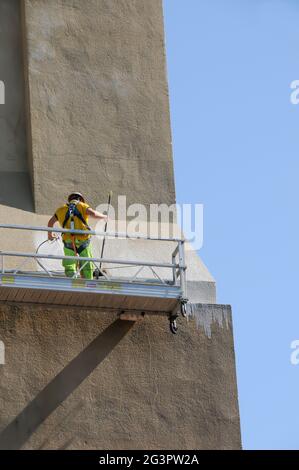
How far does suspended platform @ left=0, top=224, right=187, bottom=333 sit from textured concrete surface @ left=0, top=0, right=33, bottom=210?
166 cm

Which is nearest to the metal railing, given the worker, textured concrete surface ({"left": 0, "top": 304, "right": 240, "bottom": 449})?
the worker

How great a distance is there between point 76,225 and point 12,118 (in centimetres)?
334

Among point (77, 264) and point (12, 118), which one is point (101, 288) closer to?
point (77, 264)

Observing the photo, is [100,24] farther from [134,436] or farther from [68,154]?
[134,436]

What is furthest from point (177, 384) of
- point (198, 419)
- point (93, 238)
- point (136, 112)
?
point (136, 112)

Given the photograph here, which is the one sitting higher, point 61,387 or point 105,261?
point 105,261

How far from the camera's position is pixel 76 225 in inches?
1232

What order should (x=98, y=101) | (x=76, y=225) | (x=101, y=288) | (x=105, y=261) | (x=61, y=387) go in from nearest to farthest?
(x=101, y=288)
(x=105, y=261)
(x=61, y=387)
(x=76, y=225)
(x=98, y=101)

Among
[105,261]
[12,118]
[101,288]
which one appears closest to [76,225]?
[105,261]

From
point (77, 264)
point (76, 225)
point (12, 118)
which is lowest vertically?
point (77, 264)

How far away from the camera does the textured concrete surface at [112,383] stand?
30.9 metres

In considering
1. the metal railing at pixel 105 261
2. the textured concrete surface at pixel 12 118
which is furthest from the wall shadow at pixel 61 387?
the textured concrete surface at pixel 12 118

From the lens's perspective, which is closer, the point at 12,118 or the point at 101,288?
the point at 101,288

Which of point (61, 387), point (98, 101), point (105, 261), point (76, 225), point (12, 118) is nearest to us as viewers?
point (105, 261)
